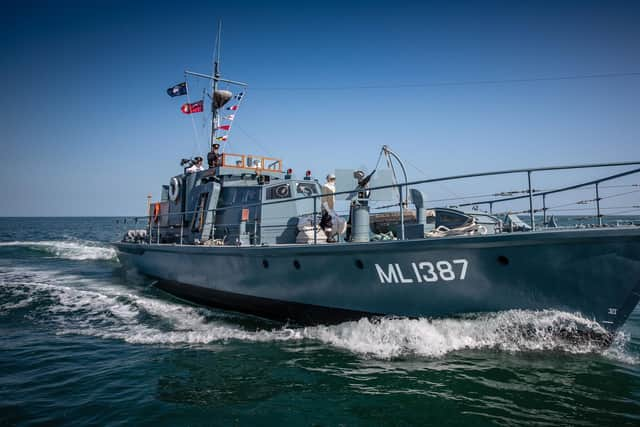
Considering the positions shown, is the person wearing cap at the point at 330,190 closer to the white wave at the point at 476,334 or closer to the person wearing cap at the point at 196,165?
the white wave at the point at 476,334

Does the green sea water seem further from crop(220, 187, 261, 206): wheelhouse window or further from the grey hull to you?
crop(220, 187, 261, 206): wheelhouse window

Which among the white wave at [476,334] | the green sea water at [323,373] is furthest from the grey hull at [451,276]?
the green sea water at [323,373]

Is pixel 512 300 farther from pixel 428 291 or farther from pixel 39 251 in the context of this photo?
pixel 39 251

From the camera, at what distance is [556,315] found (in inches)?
198

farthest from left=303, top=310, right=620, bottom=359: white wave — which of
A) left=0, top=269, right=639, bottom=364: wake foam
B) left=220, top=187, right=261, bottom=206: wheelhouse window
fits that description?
left=220, top=187, right=261, bottom=206: wheelhouse window

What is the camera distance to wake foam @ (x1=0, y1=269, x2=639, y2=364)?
17.2 ft

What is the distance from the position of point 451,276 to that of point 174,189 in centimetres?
964

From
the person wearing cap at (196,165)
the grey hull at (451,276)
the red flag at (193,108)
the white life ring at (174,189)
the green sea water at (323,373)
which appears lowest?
the green sea water at (323,373)

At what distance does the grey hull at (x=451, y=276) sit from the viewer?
4742 mm

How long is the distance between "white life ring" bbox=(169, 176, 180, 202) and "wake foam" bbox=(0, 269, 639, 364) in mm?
3391

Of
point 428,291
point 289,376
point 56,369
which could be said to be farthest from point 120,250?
point 428,291

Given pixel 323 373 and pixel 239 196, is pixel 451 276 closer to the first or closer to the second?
pixel 323 373

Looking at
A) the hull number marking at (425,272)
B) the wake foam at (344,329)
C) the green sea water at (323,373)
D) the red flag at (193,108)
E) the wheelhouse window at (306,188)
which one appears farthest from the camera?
the red flag at (193,108)

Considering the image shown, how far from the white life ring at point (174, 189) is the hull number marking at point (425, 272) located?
8.43 meters
